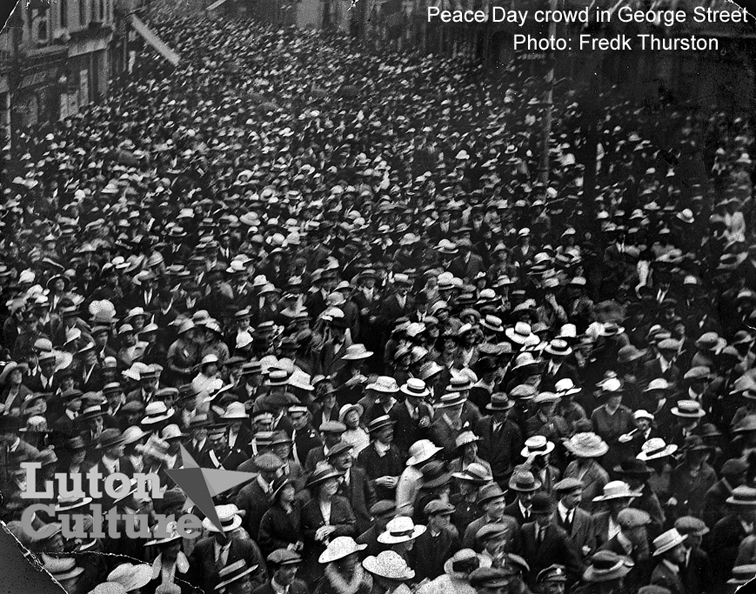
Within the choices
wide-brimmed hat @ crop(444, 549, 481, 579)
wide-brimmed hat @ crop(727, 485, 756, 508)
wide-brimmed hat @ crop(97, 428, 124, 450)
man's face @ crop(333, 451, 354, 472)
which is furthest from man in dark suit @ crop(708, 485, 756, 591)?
wide-brimmed hat @ crop(97, 428, 124, 450)

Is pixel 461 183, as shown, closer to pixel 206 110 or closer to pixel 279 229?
pixel 279 229

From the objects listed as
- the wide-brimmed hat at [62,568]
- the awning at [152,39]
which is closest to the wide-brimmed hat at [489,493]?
the wide-brimmed hat at [62,568]

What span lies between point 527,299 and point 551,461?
28.7 inches

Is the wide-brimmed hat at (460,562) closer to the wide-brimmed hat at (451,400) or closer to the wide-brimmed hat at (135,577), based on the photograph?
the wide-brimmed hat at (451,400)

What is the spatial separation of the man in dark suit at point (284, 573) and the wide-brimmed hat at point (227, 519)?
215 mm

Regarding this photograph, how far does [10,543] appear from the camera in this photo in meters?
3.84

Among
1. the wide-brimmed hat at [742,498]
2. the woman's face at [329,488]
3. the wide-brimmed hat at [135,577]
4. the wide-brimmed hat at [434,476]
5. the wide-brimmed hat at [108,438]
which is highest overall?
the wide-brimmed hat at [108,438]

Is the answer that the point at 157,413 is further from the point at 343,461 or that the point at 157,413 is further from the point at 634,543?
the point at 634,543

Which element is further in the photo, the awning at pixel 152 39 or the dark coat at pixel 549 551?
the awning at pixel 152 39

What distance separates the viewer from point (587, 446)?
3.55m

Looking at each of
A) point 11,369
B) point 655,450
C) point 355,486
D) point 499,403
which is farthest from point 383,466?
point 11,369

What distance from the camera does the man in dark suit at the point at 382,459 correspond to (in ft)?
11.7

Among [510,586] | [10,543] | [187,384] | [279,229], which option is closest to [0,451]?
[10,543]

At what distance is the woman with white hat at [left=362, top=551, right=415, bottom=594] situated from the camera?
11.7ft
